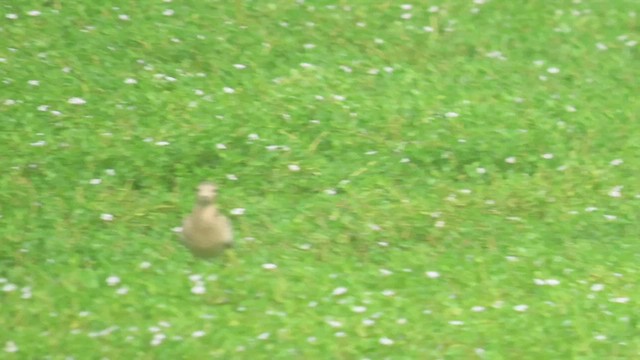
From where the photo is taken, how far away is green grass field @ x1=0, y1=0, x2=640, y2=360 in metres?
5.72

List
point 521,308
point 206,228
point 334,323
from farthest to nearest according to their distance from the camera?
point 206,228 → point 521,308 → point 334,323

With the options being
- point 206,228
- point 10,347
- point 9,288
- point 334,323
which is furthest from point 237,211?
point 10,347

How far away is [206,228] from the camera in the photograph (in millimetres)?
6121

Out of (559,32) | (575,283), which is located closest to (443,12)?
(559,32)

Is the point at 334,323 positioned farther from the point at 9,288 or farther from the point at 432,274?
the point at 9,288

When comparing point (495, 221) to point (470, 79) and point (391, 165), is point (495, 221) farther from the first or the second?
point (470, 79)

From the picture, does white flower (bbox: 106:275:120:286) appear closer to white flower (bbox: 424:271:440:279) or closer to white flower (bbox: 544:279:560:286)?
white flower (bbox: 424:271:440:279)

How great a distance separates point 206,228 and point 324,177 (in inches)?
51.8

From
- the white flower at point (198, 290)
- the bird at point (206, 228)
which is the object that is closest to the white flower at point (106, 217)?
the bird at point (206, 228)

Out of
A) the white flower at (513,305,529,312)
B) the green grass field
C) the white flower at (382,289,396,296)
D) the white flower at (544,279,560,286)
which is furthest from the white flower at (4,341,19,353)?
the white flower at (544,279,560,286)

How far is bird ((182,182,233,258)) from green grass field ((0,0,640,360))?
9 cm

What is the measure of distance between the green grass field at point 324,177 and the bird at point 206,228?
0.29 ft

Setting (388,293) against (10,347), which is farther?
(388,293)

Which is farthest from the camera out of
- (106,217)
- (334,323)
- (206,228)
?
(106,217)
